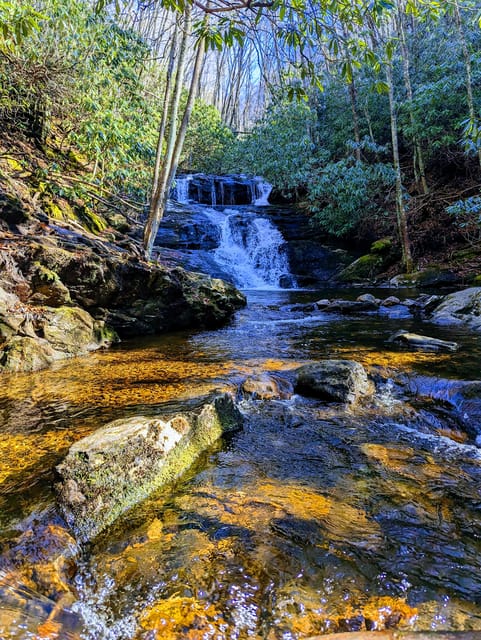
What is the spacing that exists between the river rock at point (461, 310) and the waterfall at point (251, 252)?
6701mm

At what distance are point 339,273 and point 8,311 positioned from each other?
11.4 metres

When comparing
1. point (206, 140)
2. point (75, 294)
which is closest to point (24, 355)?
point (75, 294)

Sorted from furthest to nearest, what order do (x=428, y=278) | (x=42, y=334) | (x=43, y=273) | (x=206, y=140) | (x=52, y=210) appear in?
(x=206, y=140) → (x=428, y=278) → (x=52, y=210) → (x=43, y=273) → (x=42, y=334)

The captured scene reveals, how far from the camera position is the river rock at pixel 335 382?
3.83 metres

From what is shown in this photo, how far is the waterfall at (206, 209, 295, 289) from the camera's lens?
14133 mm

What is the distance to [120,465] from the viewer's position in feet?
7.54

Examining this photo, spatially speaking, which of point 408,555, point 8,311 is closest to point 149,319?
point 8,311

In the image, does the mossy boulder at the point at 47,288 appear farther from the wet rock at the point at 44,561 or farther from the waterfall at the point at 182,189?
the waterfall at the point at 182,189

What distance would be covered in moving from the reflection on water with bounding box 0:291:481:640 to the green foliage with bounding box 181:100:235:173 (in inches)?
834

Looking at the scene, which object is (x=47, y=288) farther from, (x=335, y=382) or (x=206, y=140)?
(x=206, y=140)

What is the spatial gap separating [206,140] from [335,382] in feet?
76.8

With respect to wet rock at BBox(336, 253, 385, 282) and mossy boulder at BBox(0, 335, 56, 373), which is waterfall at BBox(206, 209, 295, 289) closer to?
wet rock at BBox(336, 253, 385, 282)

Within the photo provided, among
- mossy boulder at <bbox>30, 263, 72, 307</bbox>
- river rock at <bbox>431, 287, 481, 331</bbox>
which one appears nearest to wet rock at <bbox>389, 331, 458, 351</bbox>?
river rock at <bbox>431, 287, 481, 331</bbox>

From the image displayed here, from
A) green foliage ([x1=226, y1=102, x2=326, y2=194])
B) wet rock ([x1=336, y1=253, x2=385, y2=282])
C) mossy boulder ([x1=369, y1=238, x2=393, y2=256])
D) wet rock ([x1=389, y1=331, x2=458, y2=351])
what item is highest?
green foliage ([x1=226, y1=102, x2=326, y2=194])
